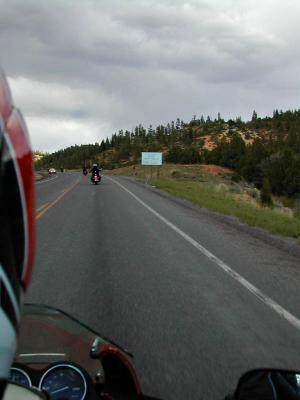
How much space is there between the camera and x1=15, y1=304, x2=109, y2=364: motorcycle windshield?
2473mm

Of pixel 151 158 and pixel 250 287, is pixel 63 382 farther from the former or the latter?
pixel 151 158

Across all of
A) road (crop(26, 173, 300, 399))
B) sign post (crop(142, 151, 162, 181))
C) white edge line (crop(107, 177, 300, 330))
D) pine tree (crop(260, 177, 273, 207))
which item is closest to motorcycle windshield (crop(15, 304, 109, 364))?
road (crop(26, 173, 300, 399))

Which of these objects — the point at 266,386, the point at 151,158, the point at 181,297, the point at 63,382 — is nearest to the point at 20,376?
the point at 63,382

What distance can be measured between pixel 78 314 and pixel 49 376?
4.04m

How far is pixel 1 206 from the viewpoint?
109cm

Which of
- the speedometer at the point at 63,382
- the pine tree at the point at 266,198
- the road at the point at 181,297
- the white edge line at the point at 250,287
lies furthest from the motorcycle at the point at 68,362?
the pine tree at the point at 266,198

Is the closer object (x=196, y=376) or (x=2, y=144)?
(x=2, y=144)

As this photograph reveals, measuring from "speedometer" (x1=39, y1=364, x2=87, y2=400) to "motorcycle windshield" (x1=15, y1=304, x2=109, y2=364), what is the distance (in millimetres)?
78

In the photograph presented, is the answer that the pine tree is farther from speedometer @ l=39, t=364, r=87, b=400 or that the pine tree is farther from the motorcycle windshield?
speedometer @ l=39, t=364, r=87, b=400

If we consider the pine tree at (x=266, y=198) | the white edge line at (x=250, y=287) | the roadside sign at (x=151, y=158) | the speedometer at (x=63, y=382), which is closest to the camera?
the speedometer at (x=63, y=382)

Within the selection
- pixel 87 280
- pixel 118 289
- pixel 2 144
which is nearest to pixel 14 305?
pixel 2 144

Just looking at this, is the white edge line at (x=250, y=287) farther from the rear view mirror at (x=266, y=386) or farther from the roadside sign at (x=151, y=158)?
the roadside sign at (x=151, y=158)

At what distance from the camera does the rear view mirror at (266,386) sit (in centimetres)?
216

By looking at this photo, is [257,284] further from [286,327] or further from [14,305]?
[14,305]
